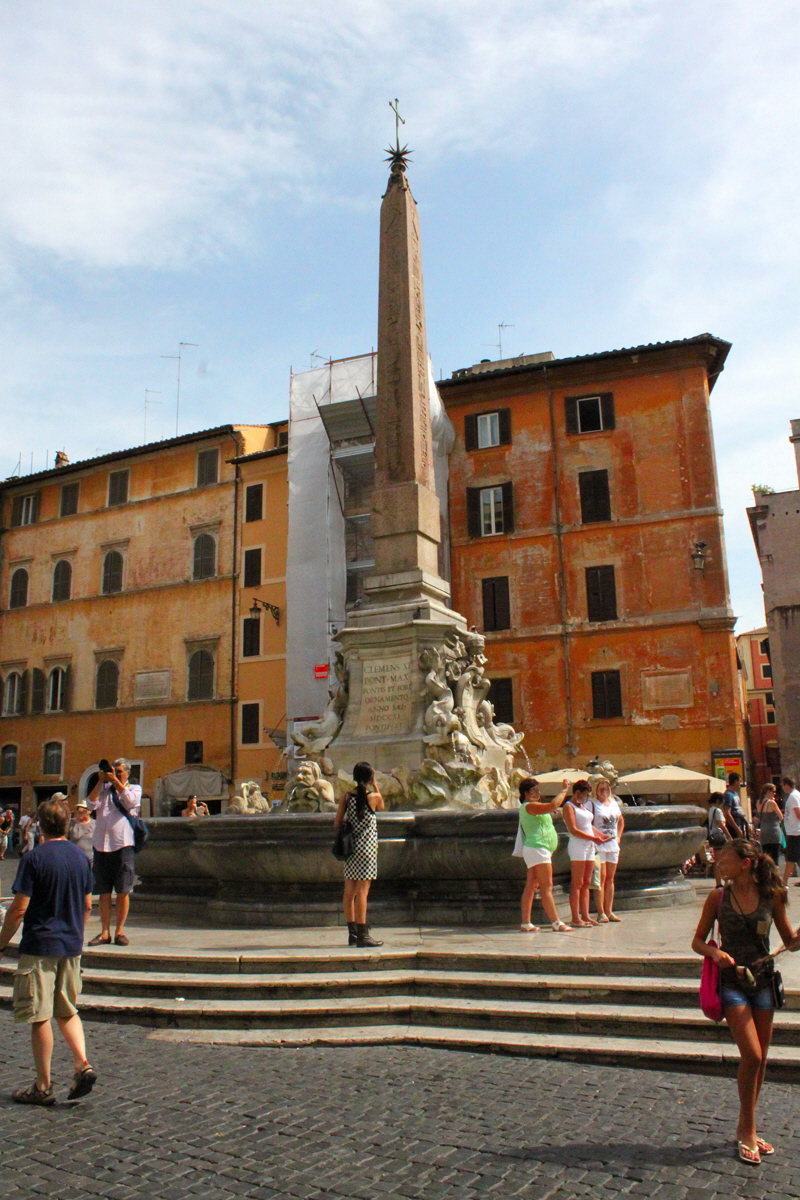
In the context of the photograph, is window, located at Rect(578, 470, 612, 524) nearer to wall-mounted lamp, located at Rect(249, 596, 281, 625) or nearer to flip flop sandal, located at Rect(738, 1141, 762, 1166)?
wall-mounted lamp, located at Rect(249, 596, 281, 625)

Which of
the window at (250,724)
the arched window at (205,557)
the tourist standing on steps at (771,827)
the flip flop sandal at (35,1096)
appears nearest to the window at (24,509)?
the arched window at (205,557)

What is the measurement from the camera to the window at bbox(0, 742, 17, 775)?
32.8m

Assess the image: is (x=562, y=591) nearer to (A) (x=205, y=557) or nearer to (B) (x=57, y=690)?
(A) (x=205, y=557)

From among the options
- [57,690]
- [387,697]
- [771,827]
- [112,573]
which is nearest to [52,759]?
[57,690]

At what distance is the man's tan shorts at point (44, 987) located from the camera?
4230mm

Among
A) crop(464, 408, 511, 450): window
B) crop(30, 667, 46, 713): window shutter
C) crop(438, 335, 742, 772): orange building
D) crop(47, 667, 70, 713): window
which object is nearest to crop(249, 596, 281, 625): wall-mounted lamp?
crop(438, 335, 742, 772): orange building

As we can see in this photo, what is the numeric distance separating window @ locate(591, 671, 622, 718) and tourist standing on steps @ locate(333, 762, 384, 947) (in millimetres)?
19004

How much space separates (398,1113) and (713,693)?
2151cm

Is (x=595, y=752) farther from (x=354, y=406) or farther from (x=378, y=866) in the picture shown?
(x=378, y=866)

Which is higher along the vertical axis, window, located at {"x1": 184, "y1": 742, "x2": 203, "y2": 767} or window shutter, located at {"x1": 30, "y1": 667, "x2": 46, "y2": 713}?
window shutter, located at {"x1": 30, "y1": 667, "x2": 46, "y2": 713}

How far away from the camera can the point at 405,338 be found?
11.4 m

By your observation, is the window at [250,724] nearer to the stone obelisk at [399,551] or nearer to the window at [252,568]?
the window at [252,568]

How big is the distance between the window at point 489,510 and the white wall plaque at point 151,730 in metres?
11.1

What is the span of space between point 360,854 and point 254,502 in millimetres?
25154
